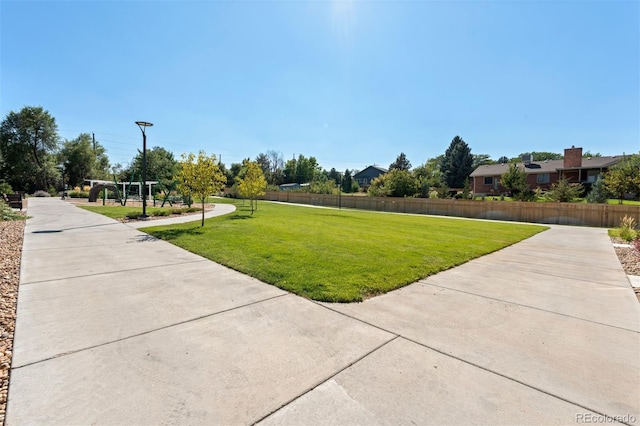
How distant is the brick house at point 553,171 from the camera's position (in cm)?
3229

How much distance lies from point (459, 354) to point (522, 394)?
24.9 inches

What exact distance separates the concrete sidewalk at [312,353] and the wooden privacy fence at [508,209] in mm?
16753

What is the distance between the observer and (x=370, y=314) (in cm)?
394

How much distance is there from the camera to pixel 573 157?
3328 centimetres

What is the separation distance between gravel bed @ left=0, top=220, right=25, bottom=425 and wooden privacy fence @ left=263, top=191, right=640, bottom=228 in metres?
24.4

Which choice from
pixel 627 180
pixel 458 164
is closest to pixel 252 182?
pixel 627 180

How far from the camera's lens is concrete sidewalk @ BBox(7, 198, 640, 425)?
2.19 meters

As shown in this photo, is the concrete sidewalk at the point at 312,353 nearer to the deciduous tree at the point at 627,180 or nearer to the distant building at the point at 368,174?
the deciduous tree at the point at 627,180

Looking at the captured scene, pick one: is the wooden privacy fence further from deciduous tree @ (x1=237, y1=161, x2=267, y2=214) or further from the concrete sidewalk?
the concrete sidewalk

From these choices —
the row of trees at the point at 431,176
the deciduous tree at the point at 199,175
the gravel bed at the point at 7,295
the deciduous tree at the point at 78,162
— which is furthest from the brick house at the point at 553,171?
the deciduous tree at the point at 78,162

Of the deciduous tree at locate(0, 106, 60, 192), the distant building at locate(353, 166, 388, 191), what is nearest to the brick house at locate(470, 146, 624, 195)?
the distant building at locate(353, 166, 388, 191)

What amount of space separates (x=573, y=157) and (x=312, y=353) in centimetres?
4172

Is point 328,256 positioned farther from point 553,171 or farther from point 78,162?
point 78,162

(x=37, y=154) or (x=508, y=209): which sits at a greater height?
(x=37, y=154)
